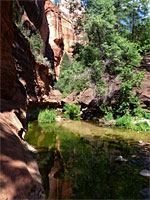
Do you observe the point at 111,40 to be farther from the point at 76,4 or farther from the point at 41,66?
the point at 41,66

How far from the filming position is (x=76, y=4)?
42.1 feet

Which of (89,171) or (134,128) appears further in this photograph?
(134,128)

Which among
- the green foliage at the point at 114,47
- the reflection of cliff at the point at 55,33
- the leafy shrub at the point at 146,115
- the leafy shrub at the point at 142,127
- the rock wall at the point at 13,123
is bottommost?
the leafy shrub at the point at 142,127

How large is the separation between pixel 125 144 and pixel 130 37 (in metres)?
12.1

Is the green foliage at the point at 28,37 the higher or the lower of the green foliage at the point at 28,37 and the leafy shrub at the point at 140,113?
the higher

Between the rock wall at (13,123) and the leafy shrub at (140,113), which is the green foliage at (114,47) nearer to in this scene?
the leafy shrub at (140,113)

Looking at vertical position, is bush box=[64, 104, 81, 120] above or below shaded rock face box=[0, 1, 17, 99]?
below

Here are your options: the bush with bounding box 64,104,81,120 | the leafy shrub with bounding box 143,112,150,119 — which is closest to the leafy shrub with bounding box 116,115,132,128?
the leafy shrub with bounding box 143,112,150,119

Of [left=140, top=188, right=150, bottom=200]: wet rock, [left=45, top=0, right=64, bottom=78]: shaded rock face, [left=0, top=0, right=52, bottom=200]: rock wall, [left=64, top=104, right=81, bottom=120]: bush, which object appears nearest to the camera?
[left=0, top=0, right=52, bottom=200]: rock wall

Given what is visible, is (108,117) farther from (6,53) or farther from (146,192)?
(146,192)

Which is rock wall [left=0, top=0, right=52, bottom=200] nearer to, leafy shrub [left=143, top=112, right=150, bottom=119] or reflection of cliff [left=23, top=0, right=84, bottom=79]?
leafy shrub [left=143, top=112, right=150, bottom=119]

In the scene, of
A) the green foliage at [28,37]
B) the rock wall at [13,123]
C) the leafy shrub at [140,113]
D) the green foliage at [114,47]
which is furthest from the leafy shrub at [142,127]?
the green foliage at [28,37]

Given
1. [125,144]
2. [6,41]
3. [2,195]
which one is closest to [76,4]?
[6,41]

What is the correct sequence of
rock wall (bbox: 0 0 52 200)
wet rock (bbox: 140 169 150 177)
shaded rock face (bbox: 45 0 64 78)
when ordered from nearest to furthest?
rock wall (bbox: 0 0 52 200)
wet rock (bbox: 140 169 150 177)
shaded rock face (bbox: 45 0 64 78)
